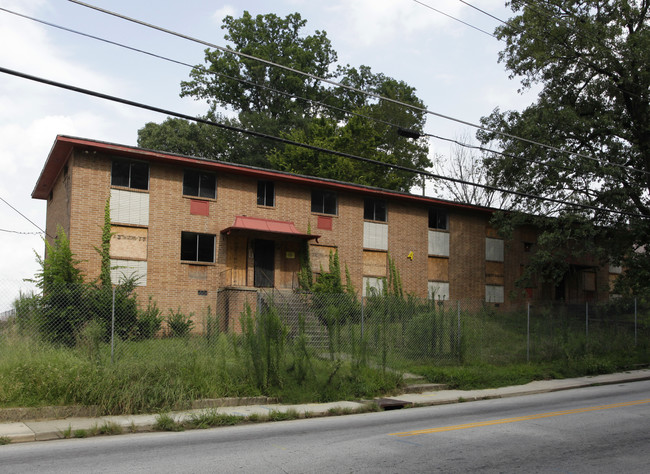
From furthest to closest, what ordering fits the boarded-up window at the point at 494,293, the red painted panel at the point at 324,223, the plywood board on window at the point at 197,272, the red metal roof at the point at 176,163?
the boarded-up window at the point at 494,293 < the red painted panel at the point at 324,223 < the plywood board on window at the point at 197,272 < the red metal roof at the point at 176,163

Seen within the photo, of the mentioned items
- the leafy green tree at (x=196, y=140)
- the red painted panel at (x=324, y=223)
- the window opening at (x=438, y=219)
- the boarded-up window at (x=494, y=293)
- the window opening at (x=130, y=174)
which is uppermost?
the leafy green tree at (x=196, y=140)

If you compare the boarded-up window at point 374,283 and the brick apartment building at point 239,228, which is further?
the boarded-up window at point 374,283

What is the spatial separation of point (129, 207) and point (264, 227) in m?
5.77

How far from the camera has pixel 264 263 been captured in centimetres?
2689

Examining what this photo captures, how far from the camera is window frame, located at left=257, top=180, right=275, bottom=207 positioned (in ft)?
88.8

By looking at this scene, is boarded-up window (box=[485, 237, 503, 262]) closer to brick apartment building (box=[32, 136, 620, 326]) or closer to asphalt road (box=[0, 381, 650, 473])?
brick apartment building (box=[32, 136, 620, 326])

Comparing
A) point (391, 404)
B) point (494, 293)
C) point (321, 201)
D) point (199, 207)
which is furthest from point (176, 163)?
point (494, 293)

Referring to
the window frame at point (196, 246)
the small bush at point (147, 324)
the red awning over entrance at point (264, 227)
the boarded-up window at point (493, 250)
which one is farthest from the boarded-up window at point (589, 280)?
the small bush at point (147, 324)

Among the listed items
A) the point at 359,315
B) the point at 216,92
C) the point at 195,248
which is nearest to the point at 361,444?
the point at 359,315

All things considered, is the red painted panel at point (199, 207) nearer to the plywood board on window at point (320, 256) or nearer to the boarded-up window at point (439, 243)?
the plywood board on window at point (320, 256)

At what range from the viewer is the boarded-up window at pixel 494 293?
1299 inches

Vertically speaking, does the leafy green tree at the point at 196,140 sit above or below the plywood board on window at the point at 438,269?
above

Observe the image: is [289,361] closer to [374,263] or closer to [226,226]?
[226,226]

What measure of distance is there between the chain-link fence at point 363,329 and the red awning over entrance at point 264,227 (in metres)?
2.83
